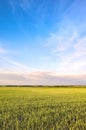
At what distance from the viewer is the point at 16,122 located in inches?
315

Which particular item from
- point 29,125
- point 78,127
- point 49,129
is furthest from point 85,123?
point 29,125

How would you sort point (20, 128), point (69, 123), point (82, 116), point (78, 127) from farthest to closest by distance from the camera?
point (82, 116)
point (69, 123)
point (78, 127)
point (20, 128)

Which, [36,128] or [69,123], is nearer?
[36,128]

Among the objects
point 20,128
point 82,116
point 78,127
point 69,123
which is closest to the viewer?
point 20,128

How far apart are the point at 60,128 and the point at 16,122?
1.85 metres

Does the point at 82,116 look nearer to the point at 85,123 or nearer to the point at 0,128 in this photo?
the point at 85,123

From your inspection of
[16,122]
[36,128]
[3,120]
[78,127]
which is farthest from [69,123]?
[3,120]

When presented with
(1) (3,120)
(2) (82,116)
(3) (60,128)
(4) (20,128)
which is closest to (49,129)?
(3) (60,128)

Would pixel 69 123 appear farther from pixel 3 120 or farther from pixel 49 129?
pixel 3 120

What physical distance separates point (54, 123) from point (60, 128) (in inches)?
29.3

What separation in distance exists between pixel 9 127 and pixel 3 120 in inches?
38.3

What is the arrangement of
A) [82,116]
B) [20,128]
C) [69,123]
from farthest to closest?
[82,116] → [69,123] → [20,128]

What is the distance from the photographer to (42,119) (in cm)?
853

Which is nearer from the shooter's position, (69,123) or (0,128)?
(0,128)
